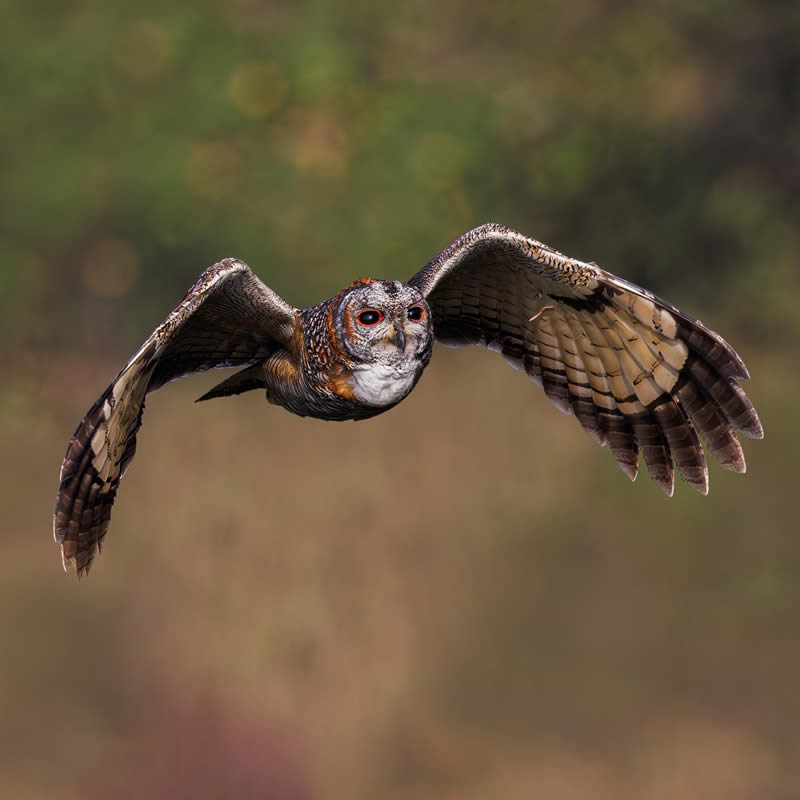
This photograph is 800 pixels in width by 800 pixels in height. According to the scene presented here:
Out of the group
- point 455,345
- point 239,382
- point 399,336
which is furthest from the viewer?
point 455,345

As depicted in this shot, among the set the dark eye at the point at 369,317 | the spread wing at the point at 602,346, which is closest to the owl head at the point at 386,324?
the dark eye at the point at 369,317

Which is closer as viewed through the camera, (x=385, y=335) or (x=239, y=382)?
(x=385, y=335)

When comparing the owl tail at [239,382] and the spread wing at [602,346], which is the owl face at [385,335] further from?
the owl tail at [239,382]

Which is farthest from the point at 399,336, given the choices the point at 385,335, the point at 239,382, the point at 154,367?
the point at 239,382

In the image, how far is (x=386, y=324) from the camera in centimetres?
506

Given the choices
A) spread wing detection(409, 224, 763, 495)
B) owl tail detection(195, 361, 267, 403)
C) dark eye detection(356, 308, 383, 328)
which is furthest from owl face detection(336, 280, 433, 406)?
owl tail detection(195, 361, 267, 403)

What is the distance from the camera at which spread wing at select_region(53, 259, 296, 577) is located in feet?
16.1

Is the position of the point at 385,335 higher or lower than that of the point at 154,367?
higher

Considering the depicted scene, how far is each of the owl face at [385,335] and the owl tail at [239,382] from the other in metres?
0.99

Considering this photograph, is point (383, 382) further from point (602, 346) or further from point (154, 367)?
point (602, 346)

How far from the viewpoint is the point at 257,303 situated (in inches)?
219

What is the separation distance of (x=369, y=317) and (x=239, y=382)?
1.22m

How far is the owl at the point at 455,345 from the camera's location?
5074 millimetres

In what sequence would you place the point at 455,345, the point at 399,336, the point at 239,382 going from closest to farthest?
1. the point at 399,336
2. the point at 239,382
3. the point at 455,345
